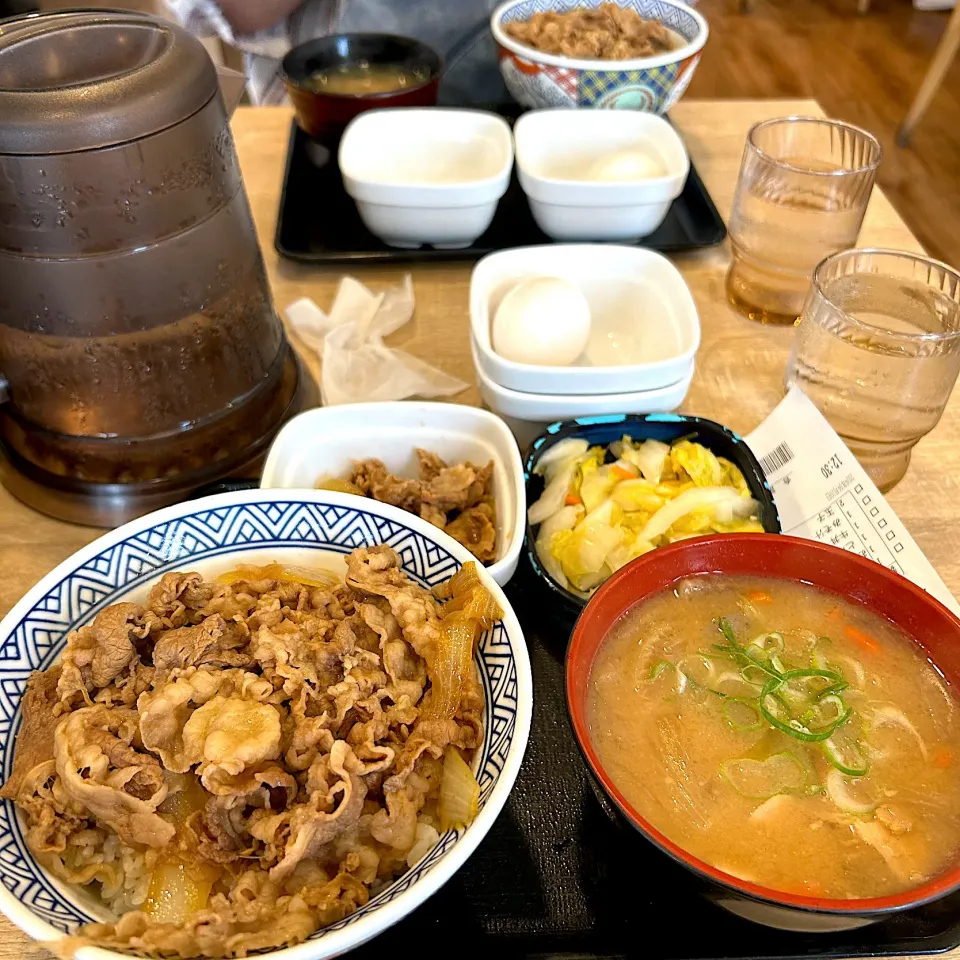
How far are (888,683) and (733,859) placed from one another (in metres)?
0.29

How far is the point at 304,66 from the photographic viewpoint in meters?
2.12

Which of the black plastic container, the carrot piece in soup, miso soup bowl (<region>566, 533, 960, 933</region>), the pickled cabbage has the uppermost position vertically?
miso soup bowl (<region>566, 533, 960, 933</region>)

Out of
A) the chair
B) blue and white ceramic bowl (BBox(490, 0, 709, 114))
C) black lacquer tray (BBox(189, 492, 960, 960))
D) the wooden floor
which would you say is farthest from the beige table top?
the chair

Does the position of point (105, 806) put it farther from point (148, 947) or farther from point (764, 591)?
point (764, 591)

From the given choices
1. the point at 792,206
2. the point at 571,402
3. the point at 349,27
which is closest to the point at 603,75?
the point at 792,206

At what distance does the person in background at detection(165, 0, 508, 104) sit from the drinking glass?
141 centimetres

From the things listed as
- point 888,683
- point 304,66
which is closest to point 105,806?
point 888,683

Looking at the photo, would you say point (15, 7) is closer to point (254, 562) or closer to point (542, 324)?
point (542, 324)

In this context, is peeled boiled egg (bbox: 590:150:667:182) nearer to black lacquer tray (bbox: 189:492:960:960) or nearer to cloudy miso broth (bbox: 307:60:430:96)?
cloudy miso broth (bbox: 307:60:430:96)

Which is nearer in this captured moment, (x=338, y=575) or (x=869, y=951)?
(x=869, y=951)

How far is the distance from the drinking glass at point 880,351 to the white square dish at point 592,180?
46 centimetres

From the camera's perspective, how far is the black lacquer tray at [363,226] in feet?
6.08

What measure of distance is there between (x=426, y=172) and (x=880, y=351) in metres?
1.14

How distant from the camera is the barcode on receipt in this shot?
4.48 feet
